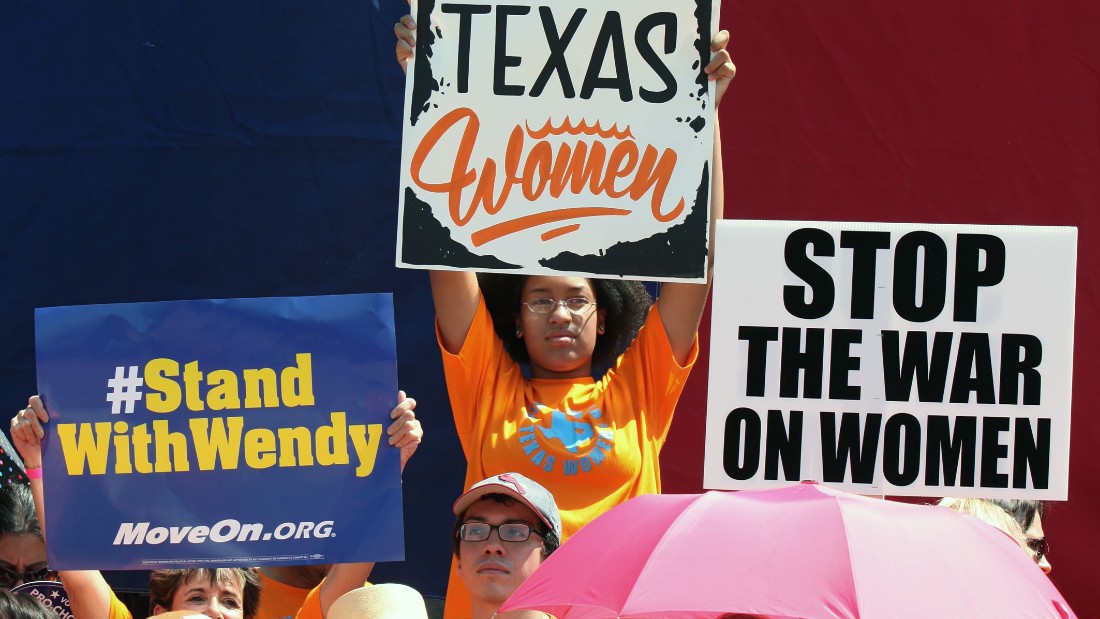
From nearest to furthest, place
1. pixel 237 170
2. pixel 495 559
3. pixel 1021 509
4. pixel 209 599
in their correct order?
pixel 495 559, pixel 209 599, pixel 1021 509, pixel 237 170

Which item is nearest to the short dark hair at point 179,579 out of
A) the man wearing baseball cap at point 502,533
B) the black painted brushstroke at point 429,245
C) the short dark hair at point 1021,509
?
the man wearing baseball cap at point 502,533

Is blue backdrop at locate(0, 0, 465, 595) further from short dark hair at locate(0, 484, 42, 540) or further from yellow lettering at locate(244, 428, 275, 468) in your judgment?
yellow lettering at locate(244, 428, 275, 468)

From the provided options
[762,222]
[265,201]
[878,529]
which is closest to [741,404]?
[762,222]

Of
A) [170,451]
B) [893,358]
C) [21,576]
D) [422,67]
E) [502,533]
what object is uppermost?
[422,67]

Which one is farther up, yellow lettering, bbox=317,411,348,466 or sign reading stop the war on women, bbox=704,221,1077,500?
sign reading stop the war on women, bbox=704,221,1077,500

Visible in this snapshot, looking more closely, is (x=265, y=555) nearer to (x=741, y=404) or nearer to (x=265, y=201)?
(x=741, y=404)

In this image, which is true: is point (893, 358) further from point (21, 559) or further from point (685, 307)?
point (21, 559)

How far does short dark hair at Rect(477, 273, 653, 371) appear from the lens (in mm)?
3666

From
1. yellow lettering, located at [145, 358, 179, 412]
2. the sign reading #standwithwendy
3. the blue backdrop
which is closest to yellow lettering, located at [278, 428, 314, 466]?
the sign reading #standwithwendy

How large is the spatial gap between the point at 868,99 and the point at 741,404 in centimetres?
136

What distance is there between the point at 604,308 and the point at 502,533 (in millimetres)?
974

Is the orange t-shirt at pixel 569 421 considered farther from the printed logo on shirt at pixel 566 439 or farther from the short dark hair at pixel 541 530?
the short dark hair at pixel 541 530

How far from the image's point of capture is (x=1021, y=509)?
3457 millimetres

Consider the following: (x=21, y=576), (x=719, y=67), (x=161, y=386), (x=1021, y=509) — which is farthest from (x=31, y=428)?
(x=1021, y=509)
